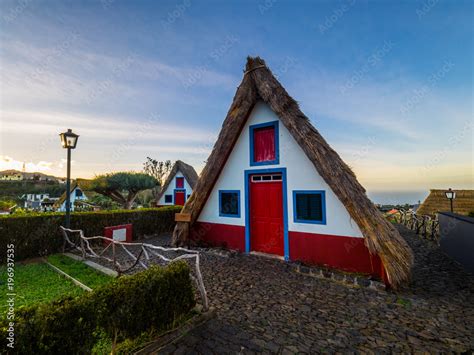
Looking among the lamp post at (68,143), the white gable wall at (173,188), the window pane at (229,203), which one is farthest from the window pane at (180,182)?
the window pane at (229,203)

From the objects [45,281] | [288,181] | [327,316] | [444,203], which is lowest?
[45,281]

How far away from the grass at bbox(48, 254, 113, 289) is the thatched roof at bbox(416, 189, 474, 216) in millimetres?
19015

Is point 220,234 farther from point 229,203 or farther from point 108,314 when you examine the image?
point 108,314

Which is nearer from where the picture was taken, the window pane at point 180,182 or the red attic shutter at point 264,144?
the red attic shutter at point 264,144

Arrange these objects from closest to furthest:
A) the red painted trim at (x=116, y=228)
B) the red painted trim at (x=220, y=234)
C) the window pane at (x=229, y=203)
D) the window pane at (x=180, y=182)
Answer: the red painted trim at (x=220, y=234), the window pane at (x=229, y=203), the red painted trim at (x=116, y=228), the window pane at (x=180, y=182)

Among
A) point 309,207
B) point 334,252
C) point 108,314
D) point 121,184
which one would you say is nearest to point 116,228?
point 108,314

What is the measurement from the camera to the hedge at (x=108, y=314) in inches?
82.0

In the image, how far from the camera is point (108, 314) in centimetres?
263

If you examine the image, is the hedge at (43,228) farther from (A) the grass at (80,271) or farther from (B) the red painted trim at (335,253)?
(B) the red painted trim at (335,253)

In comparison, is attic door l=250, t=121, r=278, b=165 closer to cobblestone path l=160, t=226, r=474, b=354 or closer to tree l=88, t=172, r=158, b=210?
cobblestone path l=160, t=226, r=474, b=354

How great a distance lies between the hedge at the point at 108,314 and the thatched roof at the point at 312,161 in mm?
4151

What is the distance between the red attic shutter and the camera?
7531 millimetres

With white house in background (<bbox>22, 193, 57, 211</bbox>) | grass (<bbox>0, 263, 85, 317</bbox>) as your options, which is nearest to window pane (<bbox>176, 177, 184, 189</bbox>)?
white house in background (<bbox>22, 193, 57, 211</bbox>)

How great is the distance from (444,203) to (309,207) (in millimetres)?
16346
